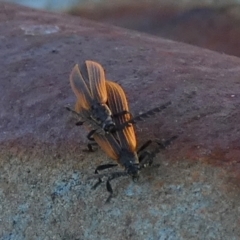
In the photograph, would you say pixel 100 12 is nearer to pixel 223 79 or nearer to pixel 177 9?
pixel 177 9

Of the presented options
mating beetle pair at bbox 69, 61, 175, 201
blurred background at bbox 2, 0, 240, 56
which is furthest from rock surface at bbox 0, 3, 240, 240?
blurred background at bbox 2, 0, 240, 56

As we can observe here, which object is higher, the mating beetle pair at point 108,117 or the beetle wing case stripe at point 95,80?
the beetle wing case stripe at point 95,80

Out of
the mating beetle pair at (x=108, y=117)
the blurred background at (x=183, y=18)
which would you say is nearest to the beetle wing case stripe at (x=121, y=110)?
the mating beetle pair at (x=108, y=117)

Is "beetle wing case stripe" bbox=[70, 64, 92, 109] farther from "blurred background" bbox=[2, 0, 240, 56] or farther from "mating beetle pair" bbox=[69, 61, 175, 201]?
"blurred background" bbox=[2, 0, 240, 56]

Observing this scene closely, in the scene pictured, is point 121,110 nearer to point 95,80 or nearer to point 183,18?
point 95,80

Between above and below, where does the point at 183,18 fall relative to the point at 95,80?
below

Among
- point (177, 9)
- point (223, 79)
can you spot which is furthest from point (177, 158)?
point (177, 9)

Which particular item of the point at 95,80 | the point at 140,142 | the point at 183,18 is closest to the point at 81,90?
the point at 95,80

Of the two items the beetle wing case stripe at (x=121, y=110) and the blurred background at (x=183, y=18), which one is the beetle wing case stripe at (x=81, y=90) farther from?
the blurred background at (x=183, y=18)
